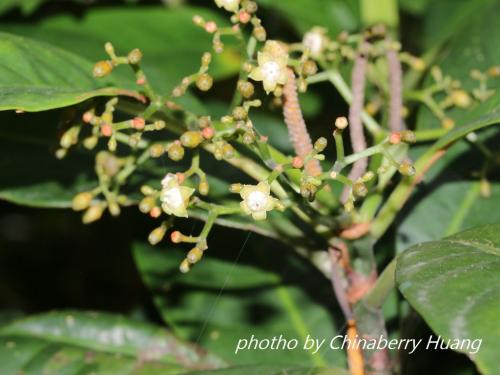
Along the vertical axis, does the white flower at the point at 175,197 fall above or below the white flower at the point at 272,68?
below

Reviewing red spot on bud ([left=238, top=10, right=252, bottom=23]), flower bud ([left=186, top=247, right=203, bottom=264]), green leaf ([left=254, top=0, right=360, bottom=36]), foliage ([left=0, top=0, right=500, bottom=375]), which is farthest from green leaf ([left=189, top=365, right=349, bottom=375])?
green leaf ([left=254, top=0, right=360, bottom=36])

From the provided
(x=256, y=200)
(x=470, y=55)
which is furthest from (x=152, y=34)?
(x=256, y=200)

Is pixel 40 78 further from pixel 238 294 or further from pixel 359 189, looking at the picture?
pixel 238 294

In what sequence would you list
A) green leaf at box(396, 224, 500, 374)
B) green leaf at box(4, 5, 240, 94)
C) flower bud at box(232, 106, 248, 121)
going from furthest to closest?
green leaf at box(4, 5, 240, 94) → flower bud at box(232, 106, 248, 121) → green leaf at box(396, 224, 500, 374)

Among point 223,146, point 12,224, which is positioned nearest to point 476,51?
point 223,146

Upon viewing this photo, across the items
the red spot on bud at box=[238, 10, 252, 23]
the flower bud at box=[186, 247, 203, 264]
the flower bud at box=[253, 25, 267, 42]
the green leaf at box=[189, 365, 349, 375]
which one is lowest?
the green leaf at box=[189, 365, 349, 375]

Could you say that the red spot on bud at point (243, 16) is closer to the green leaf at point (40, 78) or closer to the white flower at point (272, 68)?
the white flower at point (272, 68)

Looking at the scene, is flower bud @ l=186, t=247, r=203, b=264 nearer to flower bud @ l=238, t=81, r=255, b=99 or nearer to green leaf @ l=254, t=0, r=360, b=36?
flower bud @ l=238, t=81, r=255, b=99

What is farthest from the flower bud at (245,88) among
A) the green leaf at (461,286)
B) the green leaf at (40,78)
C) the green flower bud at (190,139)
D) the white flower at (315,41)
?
the white flower at (315,41)
